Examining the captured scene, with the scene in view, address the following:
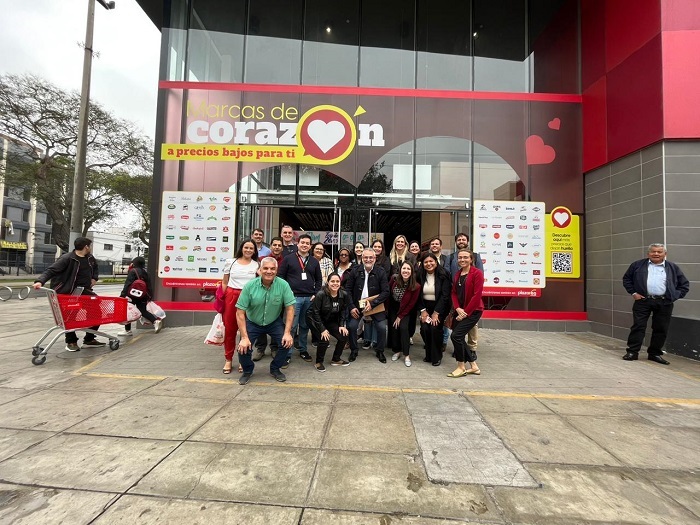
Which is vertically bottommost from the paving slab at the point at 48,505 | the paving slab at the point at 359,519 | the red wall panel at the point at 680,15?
the paving slab at the point at 48,505

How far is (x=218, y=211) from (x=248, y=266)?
4.13 metres

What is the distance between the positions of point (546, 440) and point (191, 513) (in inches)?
113

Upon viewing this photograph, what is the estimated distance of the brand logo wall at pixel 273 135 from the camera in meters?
8.80

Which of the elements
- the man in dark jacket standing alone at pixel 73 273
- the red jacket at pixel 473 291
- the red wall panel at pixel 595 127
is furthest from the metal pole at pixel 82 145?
the red wall panel at pixel 595 127

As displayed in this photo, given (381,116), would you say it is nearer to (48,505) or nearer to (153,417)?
(153,417)

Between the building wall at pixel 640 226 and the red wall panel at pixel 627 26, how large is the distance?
7.47 ft

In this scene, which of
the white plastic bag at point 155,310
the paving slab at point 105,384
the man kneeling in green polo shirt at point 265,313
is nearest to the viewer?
the paving slab at point 105,384

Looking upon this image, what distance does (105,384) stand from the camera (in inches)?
172

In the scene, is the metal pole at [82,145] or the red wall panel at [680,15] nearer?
the red wall panel at [680,15]

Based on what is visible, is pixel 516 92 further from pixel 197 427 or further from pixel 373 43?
pixel 197 427

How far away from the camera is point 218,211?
8.64m

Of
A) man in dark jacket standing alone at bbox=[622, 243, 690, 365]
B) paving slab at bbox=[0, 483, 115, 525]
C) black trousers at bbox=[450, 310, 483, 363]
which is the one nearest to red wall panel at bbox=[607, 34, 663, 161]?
man in dark jacket standing alone at bbox=[622, 243, 690, 365]

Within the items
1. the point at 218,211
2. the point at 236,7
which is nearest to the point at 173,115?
the point at 218,211

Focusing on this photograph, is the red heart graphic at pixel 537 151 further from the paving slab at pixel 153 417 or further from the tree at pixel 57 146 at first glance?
the tree at pixel 57 146
